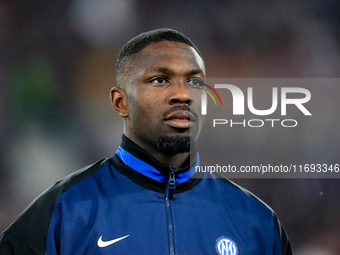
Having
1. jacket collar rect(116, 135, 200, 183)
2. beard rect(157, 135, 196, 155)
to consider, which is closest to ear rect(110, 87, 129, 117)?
jacket collar rect(116, 135, 200, 183)

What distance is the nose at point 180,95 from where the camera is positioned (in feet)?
5.39

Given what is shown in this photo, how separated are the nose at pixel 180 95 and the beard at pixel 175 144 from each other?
0.14m

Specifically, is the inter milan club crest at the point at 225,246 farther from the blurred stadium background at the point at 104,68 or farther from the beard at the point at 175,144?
the blurred stadium background at the point at 104,68

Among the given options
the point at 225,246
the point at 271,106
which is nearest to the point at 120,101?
the point at 225,246

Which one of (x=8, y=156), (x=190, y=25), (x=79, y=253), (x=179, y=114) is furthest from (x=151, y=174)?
(x=190, y=25)

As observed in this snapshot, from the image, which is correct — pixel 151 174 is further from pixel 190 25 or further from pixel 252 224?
pixel 190 25

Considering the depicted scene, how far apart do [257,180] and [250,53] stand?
3.89 feet

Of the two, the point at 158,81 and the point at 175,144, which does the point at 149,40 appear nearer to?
the point at 158,81

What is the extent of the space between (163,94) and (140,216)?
1.65ft

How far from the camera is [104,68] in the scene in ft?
11.9

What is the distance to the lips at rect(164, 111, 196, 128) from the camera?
1.63 meters

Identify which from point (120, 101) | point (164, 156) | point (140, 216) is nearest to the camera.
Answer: point (140, 216)

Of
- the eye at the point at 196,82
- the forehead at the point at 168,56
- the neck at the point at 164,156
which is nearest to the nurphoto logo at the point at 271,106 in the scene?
the eye at the point at 196,82

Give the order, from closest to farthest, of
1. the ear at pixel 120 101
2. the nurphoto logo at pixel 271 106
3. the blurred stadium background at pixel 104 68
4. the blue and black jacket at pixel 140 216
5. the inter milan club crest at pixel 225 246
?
the blue and black jacket at pixel 140 216
the inter milan club crest at pixel 225 246
the ear at pixel 120 101
the nurphoto logo at pixel 271 106
the blurred stadium background at pixel 104 68
